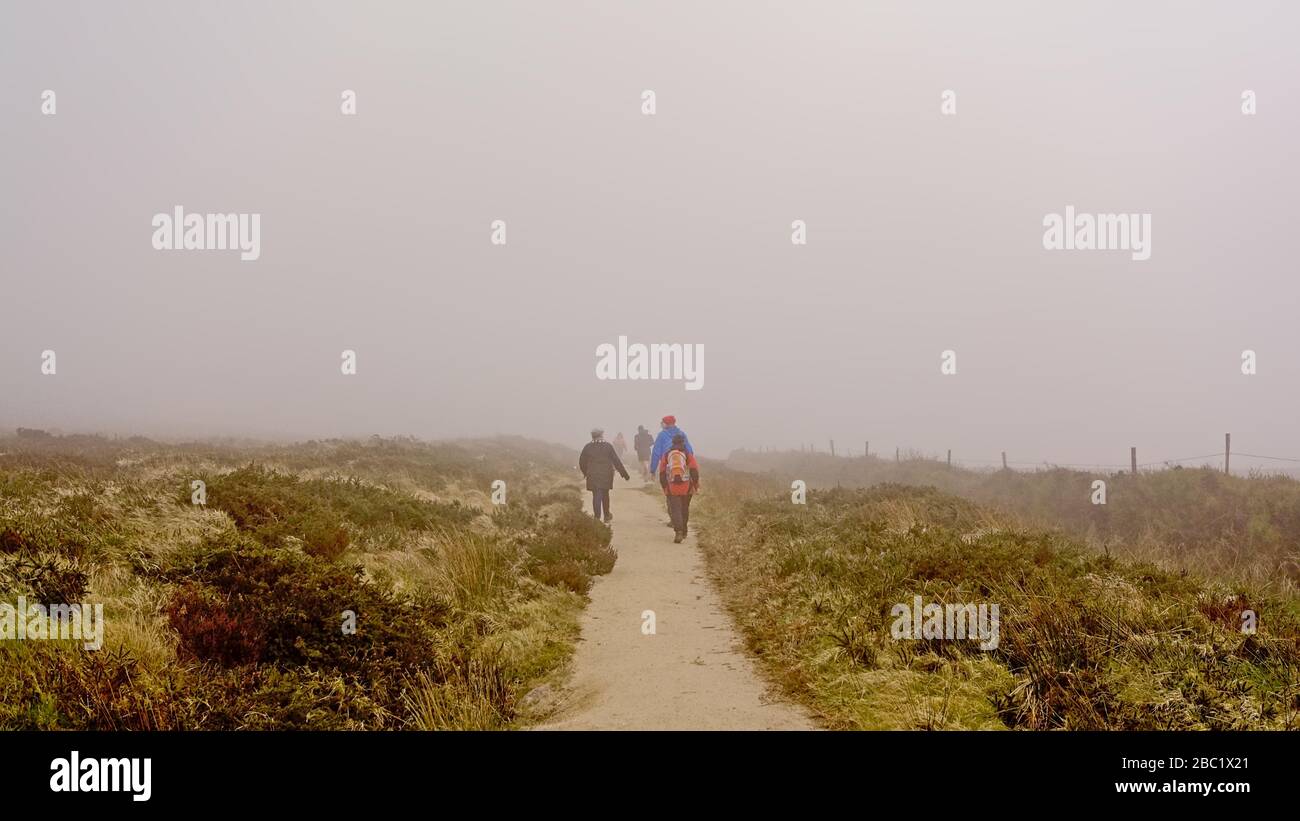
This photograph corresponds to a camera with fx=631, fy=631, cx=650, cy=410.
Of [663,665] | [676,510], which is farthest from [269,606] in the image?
[676,510]

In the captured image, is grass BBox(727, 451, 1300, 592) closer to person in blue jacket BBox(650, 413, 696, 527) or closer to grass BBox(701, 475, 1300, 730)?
grass BBox(701, 475, 1300, 730)

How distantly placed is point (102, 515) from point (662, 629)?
7270mm

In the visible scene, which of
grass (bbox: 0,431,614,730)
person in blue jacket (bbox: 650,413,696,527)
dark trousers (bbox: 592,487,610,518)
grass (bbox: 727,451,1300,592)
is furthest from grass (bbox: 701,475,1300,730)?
dark trousers (bbox: 592,487,610,518)

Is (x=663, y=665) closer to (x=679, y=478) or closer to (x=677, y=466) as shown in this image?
(x=677, y=466)

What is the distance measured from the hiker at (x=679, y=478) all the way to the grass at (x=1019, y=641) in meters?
4.07

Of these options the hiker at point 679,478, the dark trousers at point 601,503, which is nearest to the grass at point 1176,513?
the hiker at point 679,478

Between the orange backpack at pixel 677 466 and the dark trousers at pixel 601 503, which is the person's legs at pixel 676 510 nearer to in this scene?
the orange backpack at pixel 677 466

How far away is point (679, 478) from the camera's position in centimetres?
1452

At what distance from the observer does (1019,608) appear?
692 centimetres

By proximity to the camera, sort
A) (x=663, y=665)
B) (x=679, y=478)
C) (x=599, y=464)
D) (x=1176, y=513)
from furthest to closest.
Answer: (x=1176, y=513)
(x=599, y=464)
(x=679, y=478)
(x=663, y=665)

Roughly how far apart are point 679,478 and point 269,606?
9563mm
